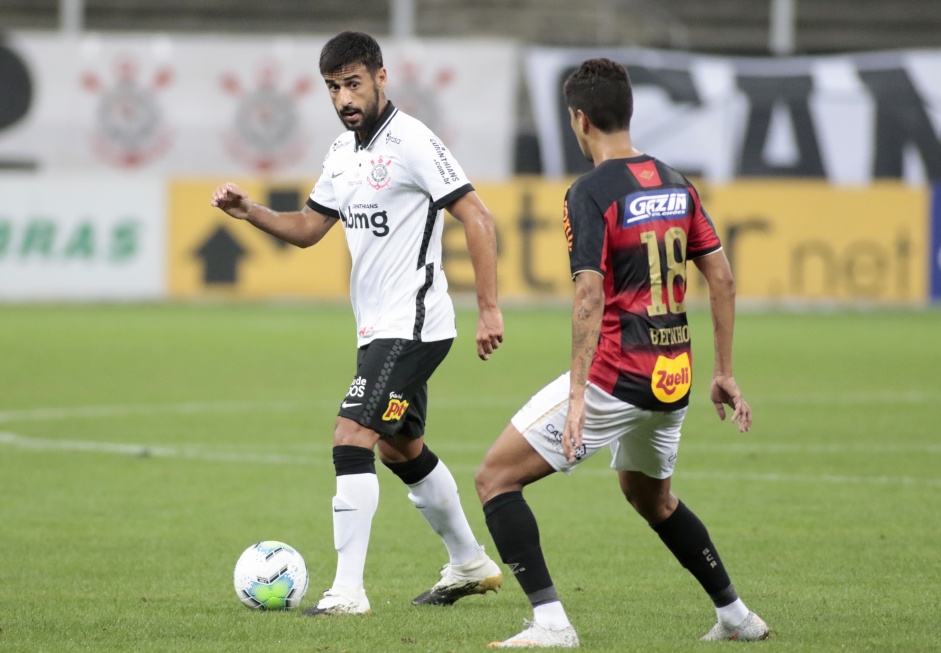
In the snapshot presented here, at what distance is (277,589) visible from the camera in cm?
604

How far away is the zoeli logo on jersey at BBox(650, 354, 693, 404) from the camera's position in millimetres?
5168

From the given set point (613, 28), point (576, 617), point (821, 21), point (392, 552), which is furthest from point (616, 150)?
point (821, 21)

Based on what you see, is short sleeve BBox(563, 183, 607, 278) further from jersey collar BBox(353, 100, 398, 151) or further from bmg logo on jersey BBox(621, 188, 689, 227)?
jersey collar BBox(353, 100, 398, 151)

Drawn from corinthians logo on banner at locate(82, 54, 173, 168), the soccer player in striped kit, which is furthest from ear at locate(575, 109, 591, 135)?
corinthians logo on banner at locate(82, 54, 173, 168)

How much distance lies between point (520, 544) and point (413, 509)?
145 inches

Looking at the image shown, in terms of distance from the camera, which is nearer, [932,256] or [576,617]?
[576,617]

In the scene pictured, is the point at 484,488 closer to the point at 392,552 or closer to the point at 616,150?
the point at 616,150

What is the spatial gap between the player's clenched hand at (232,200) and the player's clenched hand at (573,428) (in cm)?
199

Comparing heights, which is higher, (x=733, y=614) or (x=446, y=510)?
(x=446, y=510)

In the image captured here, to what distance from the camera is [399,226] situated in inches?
243

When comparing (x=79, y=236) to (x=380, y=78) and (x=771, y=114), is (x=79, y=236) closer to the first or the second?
(x=771, y=114)

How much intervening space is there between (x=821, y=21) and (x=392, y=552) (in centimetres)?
2587

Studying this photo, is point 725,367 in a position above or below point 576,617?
above

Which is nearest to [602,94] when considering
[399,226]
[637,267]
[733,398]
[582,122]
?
[582,122]
